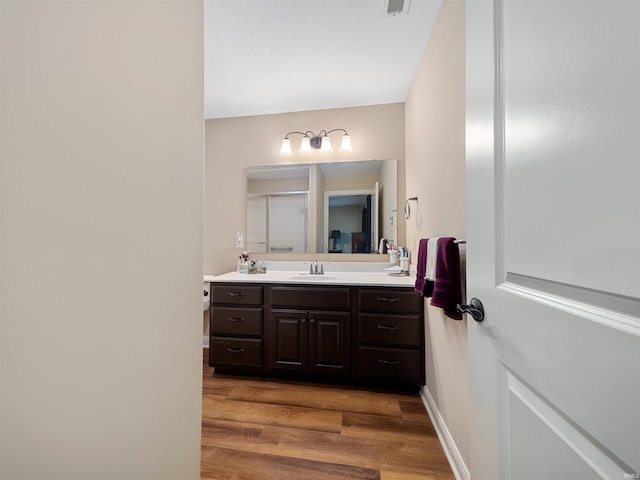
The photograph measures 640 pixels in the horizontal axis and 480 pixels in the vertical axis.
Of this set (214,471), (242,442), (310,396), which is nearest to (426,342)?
(310,396)

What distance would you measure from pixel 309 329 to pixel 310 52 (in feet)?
6.87

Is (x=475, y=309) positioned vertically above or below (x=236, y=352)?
above

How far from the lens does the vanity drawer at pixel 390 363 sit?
2.00 metres

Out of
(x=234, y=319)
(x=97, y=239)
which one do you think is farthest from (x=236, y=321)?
(x=97, y=239)

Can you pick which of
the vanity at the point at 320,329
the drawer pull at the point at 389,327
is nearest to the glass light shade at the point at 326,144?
the vanity at the point at 320,329

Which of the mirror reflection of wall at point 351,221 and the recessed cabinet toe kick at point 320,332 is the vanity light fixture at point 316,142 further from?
the recessed cabinet toe kick at point 320,332

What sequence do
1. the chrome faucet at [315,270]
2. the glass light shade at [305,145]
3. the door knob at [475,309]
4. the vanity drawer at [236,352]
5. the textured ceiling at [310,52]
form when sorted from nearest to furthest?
the door knob at [475,309]
the textured ceiling at [310,52]
the vanity drawer at [236,352]
the chrome faucet at [315,270]
the glass light shade at [305,145]

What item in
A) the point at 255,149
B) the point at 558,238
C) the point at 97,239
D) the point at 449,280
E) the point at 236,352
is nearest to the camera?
the point at 558,238

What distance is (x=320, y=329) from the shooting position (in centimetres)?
216

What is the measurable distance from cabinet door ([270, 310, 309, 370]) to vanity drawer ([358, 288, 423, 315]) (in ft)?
1.63

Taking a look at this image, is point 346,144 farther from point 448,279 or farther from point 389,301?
point 448,279

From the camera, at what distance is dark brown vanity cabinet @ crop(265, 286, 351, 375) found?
212 centimetres

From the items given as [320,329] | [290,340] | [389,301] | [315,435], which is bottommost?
Result: [315,435]

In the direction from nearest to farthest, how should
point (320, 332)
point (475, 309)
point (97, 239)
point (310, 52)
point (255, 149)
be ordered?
point (97, 239) < point (475, 309) < point (310, 52) < point (320, 332) < point (255, 149)
